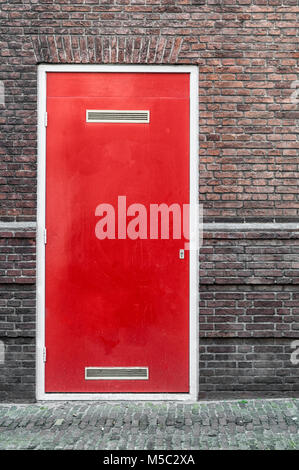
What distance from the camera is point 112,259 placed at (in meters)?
4.69

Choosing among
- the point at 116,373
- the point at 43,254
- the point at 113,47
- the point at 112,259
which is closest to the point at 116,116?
the point at 113,47

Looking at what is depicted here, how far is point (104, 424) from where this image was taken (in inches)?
161

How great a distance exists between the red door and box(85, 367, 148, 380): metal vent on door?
0.04 feet

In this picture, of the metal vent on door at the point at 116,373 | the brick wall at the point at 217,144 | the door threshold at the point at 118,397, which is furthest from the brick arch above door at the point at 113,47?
the door threshold at the point at 118,397

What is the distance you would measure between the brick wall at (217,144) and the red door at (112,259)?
237 mm

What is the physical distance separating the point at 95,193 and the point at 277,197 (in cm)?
197

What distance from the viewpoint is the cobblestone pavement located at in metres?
3.72

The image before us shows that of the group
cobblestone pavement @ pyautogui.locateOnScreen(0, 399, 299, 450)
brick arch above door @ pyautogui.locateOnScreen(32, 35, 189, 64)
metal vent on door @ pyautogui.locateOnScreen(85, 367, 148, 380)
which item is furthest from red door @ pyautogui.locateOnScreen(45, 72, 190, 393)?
cobblestone pavement @ pyautogui.locateOnScreen(0, 399, 299, 450)

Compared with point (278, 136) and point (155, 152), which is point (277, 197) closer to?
point (278, 136)

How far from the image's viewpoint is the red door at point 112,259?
468 cm

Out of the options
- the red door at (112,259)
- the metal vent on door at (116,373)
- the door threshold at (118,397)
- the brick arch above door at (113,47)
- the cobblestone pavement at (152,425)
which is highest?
the brick arch above door at (113,47)

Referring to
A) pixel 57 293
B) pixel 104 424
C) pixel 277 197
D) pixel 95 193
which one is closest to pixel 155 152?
pixel 95 193

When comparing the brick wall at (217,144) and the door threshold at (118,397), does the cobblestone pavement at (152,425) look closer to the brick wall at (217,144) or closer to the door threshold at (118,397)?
the door threshold at (118,397)

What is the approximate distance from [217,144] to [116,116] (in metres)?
1.14
